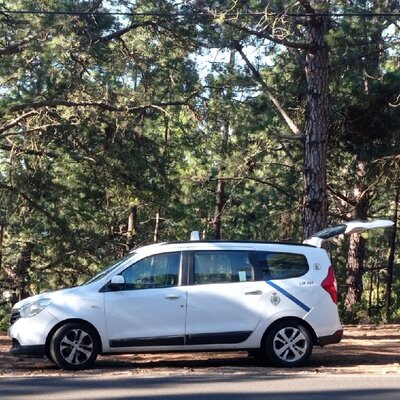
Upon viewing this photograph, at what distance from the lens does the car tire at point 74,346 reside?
35.1 ft

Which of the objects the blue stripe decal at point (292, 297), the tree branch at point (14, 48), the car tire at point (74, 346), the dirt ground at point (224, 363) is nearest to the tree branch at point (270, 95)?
the tree branch at point (14, 48)

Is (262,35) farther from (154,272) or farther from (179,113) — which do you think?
(154,272)

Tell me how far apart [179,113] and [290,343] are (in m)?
9.42

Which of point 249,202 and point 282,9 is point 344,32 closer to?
point 282,9

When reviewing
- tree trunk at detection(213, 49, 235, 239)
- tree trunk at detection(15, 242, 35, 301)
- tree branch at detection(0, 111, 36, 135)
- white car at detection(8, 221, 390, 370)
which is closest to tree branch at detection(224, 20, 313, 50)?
tree trunk at detection(213, 49, 235, 239)

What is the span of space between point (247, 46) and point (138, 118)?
3.18 m

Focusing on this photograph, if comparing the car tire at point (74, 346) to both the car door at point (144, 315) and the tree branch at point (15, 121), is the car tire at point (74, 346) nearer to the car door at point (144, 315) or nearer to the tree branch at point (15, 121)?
the car door at point (144, 315)

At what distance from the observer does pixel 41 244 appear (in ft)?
82.6

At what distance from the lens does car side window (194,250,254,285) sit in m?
11.2

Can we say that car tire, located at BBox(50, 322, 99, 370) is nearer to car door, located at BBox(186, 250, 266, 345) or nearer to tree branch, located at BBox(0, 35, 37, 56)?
car door, located at BBox(186, 250, 266, 345)

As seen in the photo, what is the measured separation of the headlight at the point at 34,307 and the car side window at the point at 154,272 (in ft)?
3.68

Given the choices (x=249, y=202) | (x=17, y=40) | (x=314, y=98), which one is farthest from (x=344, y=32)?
(x=249, y=202)

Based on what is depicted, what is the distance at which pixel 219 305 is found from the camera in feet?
35.9

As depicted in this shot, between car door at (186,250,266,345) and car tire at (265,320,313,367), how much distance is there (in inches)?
13.6
